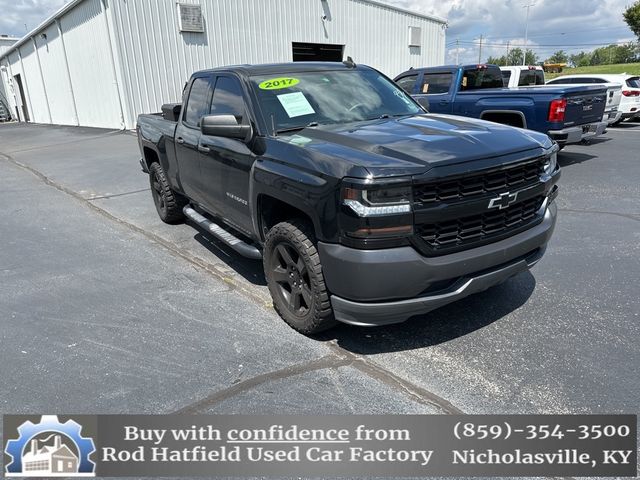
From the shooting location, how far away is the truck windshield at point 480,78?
10.6m

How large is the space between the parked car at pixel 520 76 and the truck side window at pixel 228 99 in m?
11.1

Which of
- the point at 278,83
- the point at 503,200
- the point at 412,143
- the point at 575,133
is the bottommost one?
the point at 575,133

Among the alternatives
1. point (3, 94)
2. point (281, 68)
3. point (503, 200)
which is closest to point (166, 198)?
point (281, 68)

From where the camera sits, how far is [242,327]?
3.79 m

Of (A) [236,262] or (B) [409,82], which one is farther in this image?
(B) [409,82]

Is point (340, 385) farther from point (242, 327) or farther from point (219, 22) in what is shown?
point (219, 22)

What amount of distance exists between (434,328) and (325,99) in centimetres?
208

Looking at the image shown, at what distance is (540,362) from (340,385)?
4.28ft

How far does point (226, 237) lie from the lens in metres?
4.57

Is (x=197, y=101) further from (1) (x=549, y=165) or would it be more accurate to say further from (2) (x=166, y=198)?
(1) (x=549, y=165)

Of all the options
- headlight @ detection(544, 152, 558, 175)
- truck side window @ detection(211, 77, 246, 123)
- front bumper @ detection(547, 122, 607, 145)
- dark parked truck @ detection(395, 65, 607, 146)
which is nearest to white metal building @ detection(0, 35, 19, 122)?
dark parked truck @ detection(395, 65, 607, 146)

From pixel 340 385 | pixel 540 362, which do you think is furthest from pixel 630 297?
pixel 340 385

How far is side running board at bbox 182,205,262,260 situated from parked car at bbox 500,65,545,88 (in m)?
11.2

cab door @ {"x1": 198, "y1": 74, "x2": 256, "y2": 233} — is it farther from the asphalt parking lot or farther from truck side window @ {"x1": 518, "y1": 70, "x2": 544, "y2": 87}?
truck side window @ {"x1": 518, "y1": 70, "x2": 544, "y2": 87}
